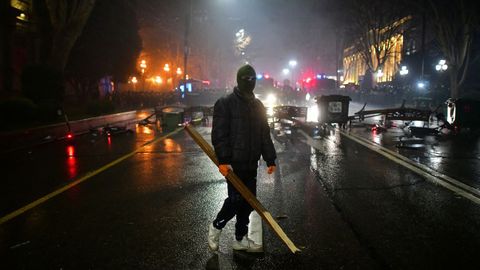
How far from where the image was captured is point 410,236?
477 centimetres

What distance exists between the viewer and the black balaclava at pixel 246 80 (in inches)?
163

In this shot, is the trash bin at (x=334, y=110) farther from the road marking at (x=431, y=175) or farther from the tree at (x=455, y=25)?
the tree at (x=455, y=25)

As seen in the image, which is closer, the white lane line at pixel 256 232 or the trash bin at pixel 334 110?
the white lane line at pixel 256 232

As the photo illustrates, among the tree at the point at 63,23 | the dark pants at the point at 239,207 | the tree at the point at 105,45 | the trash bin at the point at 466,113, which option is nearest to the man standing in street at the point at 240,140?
the dark pants at the point at 239,207

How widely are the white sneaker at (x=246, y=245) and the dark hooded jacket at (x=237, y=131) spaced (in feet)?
2.52

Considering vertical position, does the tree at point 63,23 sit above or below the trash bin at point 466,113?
above

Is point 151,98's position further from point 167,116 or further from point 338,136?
point 338,136

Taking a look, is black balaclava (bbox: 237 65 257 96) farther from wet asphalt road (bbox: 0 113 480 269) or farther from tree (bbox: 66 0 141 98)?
tree (bbox: 66 0 141 98)

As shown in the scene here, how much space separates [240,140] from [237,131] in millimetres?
91

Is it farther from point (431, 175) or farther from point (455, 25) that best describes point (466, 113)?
point (455, 25)

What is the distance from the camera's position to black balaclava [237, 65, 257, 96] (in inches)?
163

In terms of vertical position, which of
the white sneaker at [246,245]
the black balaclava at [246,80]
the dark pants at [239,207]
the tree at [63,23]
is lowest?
the white sneaker at [246,245]

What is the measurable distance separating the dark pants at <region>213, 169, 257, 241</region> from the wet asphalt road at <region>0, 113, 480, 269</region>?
29 centimetres

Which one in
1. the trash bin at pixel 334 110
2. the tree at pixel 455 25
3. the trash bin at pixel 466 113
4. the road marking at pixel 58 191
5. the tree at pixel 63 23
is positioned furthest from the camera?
the tree at pixel 455 25
